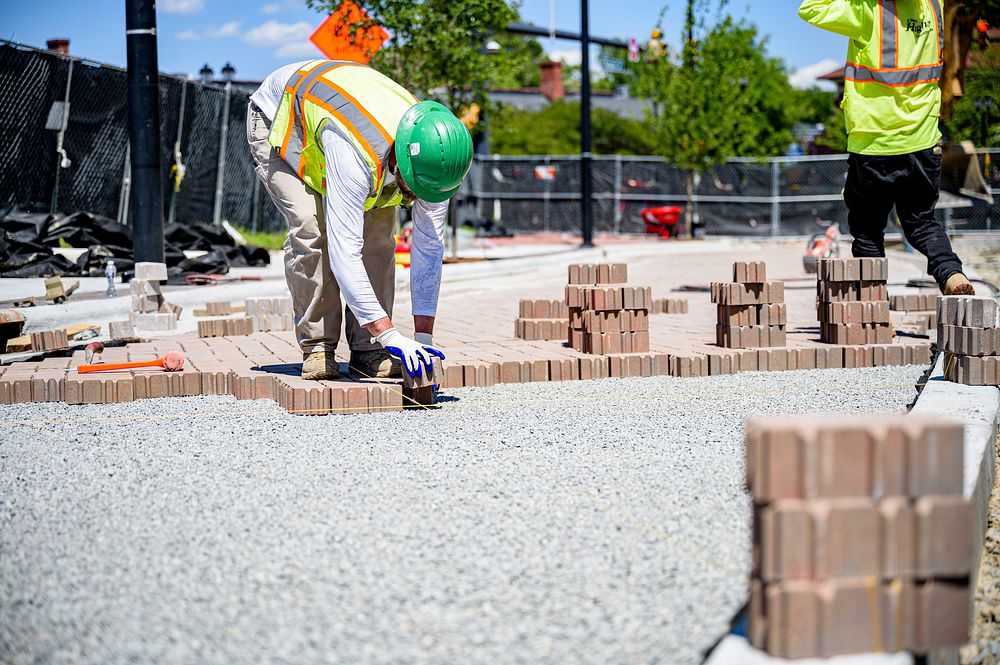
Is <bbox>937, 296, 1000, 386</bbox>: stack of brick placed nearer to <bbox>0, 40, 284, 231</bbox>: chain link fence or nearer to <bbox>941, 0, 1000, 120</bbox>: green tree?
<bbox>941, 0, 1000, 120</bbox>: green tree

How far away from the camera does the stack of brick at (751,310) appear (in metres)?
6.57

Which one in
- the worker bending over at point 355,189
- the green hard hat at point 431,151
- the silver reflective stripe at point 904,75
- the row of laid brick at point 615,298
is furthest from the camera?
the silver reflective stripe at point 904,75

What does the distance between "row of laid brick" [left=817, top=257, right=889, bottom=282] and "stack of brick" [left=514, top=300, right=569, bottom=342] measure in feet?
5.62

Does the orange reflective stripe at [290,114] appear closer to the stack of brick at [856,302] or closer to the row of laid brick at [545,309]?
the row of laid brick at [545,309]

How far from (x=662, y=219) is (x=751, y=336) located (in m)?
21.5

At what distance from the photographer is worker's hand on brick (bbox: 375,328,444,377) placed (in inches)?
183

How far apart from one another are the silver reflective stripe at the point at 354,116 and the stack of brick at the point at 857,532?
2.91 metres

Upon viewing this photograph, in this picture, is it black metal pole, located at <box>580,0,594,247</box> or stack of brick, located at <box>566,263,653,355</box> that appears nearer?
stack of brick, located at <box>566,263,653,355</box>

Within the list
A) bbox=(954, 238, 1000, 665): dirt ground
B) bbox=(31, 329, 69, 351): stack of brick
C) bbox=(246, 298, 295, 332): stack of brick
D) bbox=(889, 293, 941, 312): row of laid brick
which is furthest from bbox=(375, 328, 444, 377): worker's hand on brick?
bbox=(889, 293, 941, 312): row of laid brick

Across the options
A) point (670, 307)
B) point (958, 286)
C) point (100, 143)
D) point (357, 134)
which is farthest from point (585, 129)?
point (357, 134)

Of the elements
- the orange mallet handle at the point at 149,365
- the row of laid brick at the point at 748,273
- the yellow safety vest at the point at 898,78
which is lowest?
the orange mallet handle at the point at 149,365

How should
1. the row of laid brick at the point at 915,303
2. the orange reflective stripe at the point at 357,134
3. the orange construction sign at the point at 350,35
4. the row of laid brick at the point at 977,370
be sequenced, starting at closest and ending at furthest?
the orange reflective stripe at the point at 357,134, the row of laid brick at the point at 977,370, the row of laid brick at the point at 915,303, the orange construction sign at the point at 350,35

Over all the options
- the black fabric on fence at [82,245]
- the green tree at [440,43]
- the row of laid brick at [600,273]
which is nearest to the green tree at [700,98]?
the green tree at [440,43]

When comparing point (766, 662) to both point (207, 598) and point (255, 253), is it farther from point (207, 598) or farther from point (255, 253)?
point (255, 253)
